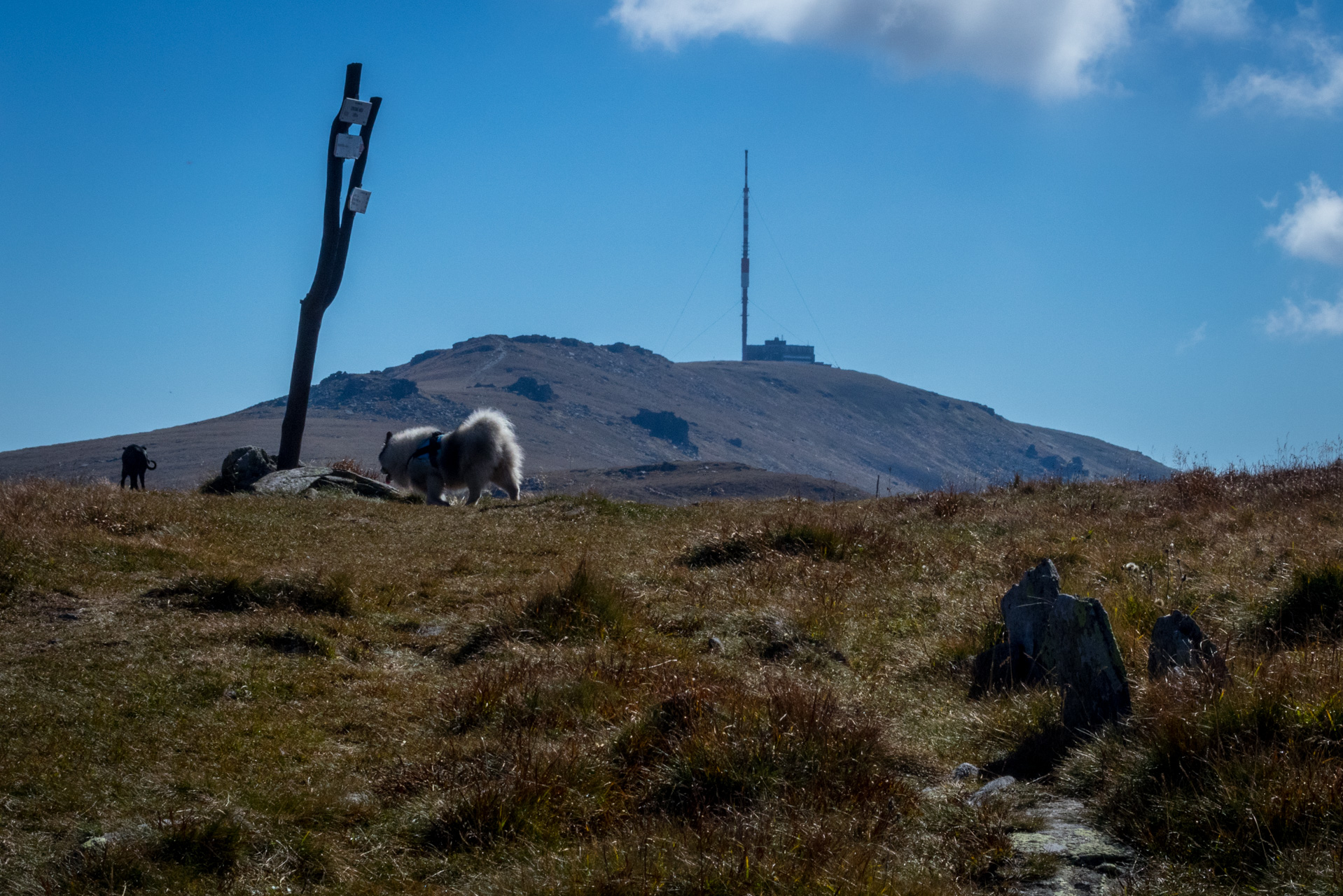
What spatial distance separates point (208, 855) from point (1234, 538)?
1000cm

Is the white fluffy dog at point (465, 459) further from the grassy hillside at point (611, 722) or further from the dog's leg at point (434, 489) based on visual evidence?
the grassy hillside at point (611, 722)

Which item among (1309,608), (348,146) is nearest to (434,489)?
(348,146)

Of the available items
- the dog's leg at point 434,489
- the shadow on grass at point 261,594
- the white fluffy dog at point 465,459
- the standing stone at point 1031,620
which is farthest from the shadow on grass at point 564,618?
the dog's leg at point 434,489

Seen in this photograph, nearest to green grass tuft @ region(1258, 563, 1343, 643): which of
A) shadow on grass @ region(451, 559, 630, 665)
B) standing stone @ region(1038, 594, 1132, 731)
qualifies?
standing stone @ region(1038, 594, 1132, 731)

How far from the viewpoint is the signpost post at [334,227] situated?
21.1m

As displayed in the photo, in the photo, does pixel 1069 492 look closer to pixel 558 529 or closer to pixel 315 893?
pixel 558 529

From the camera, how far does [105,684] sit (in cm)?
616

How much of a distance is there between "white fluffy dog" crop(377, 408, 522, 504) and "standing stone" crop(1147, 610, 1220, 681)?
1513 cm

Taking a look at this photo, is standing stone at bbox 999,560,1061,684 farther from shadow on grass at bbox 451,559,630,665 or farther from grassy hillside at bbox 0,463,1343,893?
shadow on grass at bbox 451,559,630,665

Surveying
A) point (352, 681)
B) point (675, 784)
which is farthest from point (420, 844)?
point (352, 681)

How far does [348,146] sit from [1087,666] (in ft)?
64.3

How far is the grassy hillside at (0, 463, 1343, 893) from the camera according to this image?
399 centimetres

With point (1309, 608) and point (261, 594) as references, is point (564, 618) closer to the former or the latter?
point (261, 594)

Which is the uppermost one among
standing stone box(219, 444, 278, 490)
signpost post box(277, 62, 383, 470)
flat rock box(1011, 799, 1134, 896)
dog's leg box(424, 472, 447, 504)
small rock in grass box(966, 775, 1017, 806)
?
signpost post box(277, 62, 383, 470)
